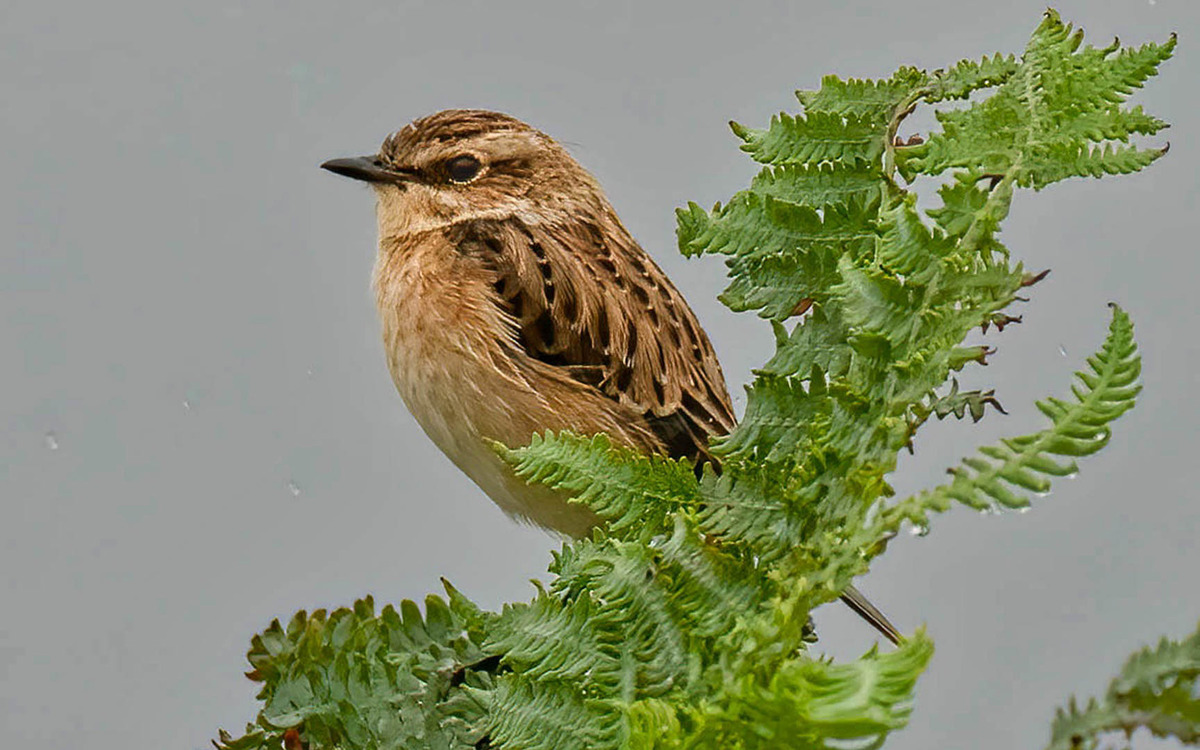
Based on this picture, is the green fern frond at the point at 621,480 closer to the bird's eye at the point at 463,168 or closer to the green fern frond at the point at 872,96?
the green fern frond at the point at 872,96

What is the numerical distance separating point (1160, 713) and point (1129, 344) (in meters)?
0.22

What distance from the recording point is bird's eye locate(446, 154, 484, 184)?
341 cm

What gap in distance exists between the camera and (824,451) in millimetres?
906

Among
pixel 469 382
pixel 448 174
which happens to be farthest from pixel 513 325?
pixel 448 174

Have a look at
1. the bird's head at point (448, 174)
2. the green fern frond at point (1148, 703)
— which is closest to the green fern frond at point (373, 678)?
the green fern frond at point (1148, 703)

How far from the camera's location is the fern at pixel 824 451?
29.9 inches

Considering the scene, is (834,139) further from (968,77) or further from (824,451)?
(824,451)

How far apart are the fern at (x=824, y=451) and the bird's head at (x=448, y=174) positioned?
2.03 m

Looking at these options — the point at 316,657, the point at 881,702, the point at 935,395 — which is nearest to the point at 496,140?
the point at 316,657

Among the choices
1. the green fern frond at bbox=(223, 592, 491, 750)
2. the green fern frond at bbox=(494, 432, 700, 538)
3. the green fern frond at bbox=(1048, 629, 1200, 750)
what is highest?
the green fern frond at bbox=(223, 592, 491, 750)

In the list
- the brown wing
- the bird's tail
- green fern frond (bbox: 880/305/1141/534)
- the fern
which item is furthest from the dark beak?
green fern frond (bbox: 880/305/1141/534)

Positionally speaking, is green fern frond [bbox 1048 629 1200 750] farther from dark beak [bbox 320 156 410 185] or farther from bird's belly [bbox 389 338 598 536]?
dark beak [bbox 320 156 410 185]

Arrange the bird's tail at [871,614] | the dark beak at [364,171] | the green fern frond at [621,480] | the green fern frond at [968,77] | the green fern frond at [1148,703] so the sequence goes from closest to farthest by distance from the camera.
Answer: the green fern frond at [1148,703] → the green fern frond at [621,480] → the green fern frond at [968,77] → the bird's tail at [871,614] → the dark beak at [364,171]

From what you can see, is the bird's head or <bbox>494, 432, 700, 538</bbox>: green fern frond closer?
<bbox>494, 432, 700, 538</bbox>: green fern frond
